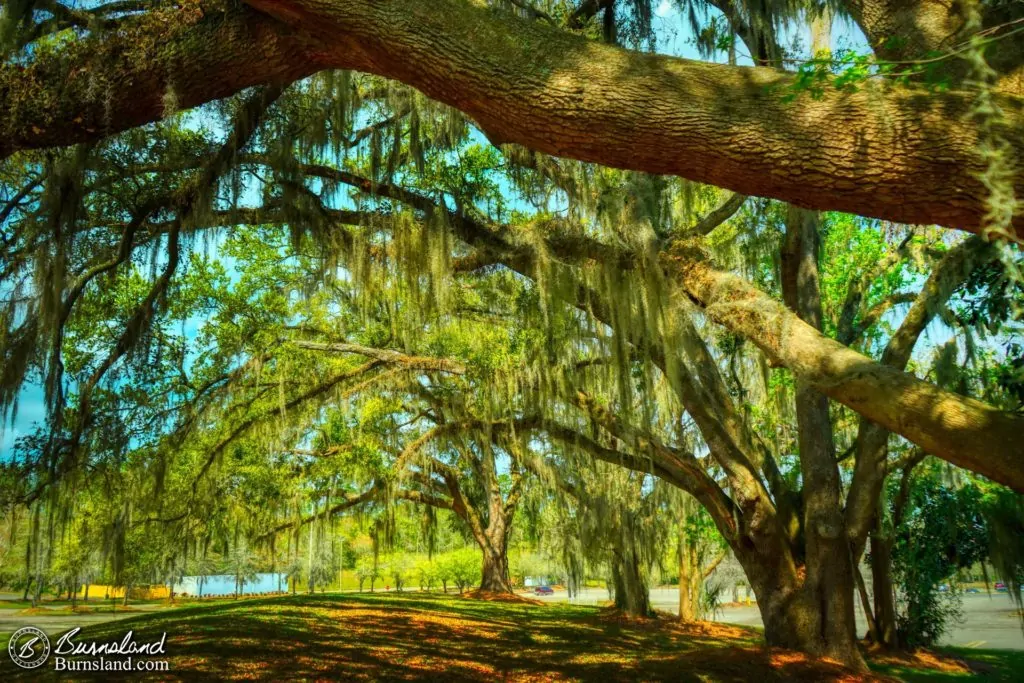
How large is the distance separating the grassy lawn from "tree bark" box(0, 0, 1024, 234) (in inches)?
139

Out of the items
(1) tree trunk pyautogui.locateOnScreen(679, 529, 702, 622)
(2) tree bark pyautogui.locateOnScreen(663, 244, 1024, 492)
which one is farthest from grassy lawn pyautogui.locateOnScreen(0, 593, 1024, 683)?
(1) tree trunk pyautogui.locateOnScreen(679, 529, 702, 622)

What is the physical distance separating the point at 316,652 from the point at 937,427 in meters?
Result: 4.78

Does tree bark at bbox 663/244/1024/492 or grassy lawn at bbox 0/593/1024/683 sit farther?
grassy lawn at bbox 0/593/1024/683

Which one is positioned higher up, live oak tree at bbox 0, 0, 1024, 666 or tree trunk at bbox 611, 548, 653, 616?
live oak tree at bbox 0, 0, 1024, 666

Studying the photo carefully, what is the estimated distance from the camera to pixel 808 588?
662 cm

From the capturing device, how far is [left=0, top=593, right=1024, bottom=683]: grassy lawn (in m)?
5.07

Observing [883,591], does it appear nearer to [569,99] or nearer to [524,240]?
[524,240]

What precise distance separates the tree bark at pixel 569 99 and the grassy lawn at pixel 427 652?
3.53m

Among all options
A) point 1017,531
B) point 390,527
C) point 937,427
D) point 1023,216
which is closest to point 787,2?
point 937,427

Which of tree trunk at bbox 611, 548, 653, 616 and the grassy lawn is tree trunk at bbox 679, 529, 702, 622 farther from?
the grassy lawn

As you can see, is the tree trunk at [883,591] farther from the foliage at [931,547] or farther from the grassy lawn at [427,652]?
the grassy lawn at [427,652]

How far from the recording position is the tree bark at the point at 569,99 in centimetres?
234

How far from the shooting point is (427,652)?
6.17m

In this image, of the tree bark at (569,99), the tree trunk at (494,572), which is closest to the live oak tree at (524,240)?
the tree bark at (569,99)
